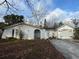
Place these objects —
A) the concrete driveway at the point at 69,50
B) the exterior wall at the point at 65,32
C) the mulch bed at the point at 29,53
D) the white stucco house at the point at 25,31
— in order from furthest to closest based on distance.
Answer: the exterior wall at the point at 65,32 → the white stucco house at the point at 25,31 → the concrete driveway at the point at 69,50 → the mulch bed at the point at 29,53

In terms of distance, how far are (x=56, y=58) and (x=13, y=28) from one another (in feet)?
102

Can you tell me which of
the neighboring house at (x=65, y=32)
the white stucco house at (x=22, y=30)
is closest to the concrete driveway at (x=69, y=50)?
the white stucco house at (x=22, y=30)

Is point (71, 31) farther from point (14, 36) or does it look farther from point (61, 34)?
point (14, 36)

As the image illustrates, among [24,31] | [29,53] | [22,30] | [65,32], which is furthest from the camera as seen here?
[65,32]

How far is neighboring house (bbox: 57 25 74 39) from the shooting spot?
53781 millimetres

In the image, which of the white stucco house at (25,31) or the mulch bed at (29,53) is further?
the white stucco house at (25,31)

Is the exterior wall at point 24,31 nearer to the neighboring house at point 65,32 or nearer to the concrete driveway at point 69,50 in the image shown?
the neighboring house at point 65,32

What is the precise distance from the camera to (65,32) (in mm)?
54375

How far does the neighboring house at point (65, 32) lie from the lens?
53781 millimetres

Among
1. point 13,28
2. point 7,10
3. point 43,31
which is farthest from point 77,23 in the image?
point 7,10

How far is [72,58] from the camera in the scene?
475 inches

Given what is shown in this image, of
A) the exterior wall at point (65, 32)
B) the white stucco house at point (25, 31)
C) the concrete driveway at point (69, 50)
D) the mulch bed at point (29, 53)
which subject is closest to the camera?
the mulch bed at point (29, 53)

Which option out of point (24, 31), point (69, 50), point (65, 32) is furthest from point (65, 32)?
point (69, 50)

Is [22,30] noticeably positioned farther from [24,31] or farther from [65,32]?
[65,32]
